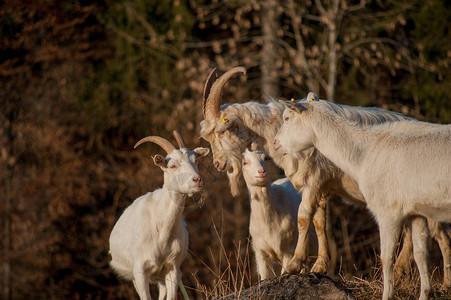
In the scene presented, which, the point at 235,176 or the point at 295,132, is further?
the point at 235,176

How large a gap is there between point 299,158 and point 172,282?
1.72 m

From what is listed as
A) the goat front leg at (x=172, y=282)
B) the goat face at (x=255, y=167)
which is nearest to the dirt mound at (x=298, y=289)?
the goat front leg at (x=172, y=282)

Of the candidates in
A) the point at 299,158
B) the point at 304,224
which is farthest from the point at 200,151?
the point at 304,224

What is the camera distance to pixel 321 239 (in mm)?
6402

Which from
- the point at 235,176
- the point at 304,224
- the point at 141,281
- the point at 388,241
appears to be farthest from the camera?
the point at 235,176

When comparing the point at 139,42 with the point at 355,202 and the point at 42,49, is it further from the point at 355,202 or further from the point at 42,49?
the point at 355,202

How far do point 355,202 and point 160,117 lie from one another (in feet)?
36.2

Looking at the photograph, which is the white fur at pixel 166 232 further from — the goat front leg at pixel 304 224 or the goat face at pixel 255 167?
the goat front leg at pixel 304 224

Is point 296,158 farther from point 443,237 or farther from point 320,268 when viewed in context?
point 443,237

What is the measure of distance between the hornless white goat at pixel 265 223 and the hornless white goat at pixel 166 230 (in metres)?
0.52

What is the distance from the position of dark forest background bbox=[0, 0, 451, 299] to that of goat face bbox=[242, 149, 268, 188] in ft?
25.4

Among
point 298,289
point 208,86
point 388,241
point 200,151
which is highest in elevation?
point 208,86

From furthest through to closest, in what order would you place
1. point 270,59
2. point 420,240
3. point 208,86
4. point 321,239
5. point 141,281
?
point 270,59
point 208,86
point 141,281
point 321,239
point 420,240

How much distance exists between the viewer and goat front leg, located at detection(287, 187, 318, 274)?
6145 millimetres
